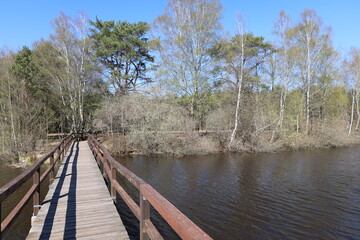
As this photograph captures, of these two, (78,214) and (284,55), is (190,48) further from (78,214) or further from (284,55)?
(78,214)

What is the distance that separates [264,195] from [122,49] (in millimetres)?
21826

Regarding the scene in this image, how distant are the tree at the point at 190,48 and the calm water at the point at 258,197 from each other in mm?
8688

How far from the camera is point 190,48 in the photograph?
23562mm

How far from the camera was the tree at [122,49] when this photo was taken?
25.6 m

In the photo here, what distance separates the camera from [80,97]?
26.1 meters

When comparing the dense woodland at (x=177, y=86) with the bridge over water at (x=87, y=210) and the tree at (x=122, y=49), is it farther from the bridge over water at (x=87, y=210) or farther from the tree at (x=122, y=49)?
the bridge over water at (x=87, y=210)

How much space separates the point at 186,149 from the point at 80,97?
535 inches

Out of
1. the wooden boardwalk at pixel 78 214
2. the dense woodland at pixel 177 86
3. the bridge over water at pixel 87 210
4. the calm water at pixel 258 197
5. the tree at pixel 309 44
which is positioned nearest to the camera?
the bridge over water at pixel 87 210

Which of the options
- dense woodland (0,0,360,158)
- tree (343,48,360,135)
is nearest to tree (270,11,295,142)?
dense woodland (0,0,360,158)

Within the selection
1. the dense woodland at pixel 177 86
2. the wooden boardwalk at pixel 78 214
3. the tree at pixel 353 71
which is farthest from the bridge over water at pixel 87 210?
the tree at pixel 353 71

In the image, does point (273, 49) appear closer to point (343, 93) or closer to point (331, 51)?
point (331, 51)

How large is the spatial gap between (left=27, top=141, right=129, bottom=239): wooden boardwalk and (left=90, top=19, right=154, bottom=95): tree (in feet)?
67.8

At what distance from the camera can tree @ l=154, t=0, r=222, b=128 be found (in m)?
23.0

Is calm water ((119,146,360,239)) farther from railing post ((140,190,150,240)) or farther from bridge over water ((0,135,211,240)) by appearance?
railing post ((140,190,150,240))
